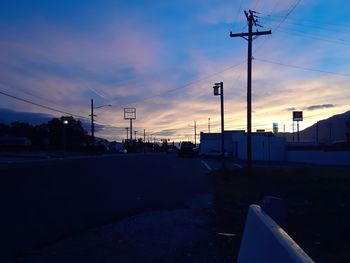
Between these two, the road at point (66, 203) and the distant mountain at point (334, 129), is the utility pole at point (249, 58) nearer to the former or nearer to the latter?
the road at point (66, 203)

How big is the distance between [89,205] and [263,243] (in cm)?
1102

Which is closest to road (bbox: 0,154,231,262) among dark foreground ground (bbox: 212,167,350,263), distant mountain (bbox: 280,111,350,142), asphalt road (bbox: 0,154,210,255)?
asphalt road (bbox: 0,154,210,255)

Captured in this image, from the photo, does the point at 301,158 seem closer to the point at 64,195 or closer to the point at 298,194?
the point at 298,194

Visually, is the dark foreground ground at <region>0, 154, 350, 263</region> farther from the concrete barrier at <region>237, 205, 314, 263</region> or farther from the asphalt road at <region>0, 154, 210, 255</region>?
the concrete barrier at <region>237, 205, 314, 263</region>

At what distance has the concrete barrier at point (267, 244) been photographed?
13.7 feet

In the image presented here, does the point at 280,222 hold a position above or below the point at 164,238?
above

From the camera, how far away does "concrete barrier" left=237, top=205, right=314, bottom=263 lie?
416 centimetres

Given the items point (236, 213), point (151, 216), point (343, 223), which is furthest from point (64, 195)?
point (343, 223)

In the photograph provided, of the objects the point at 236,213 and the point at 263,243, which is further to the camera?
the point at 236,213

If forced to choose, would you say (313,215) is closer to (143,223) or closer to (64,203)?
(143,223)

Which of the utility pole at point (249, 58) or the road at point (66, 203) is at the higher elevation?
the utility pole at point (249, 58)

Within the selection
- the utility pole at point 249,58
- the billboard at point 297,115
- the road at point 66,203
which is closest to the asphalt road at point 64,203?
the road at point 66,203

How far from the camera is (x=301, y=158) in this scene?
67.8 m

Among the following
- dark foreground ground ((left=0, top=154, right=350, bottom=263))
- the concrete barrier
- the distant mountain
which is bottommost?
dark foreground ground ((left=0, top=154, right=350, bottom=263))
